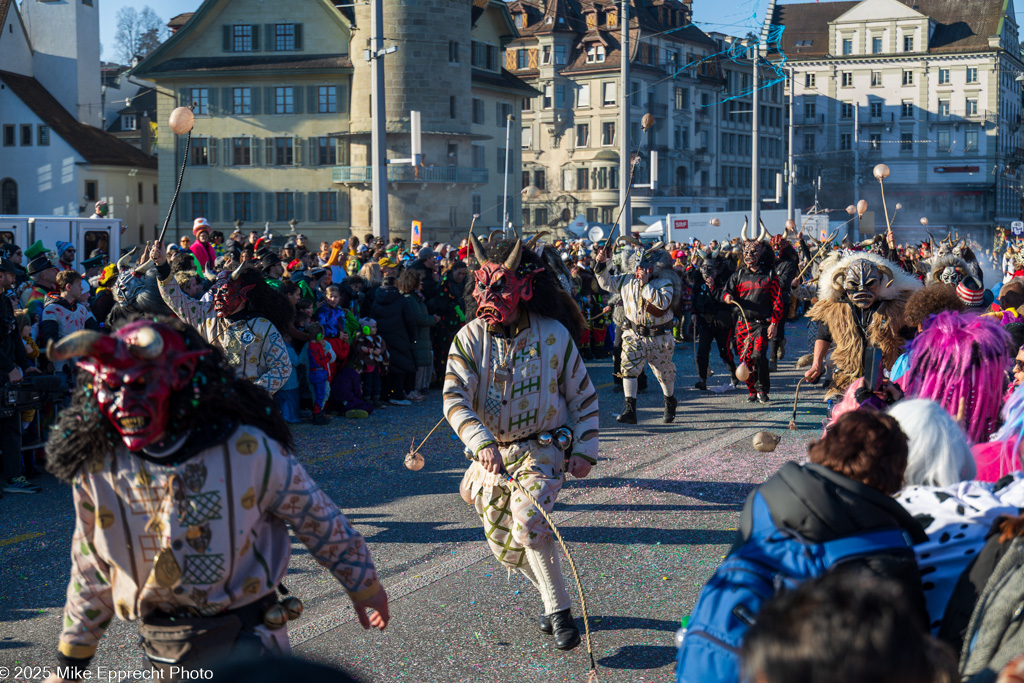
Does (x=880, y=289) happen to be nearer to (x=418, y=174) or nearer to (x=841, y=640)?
(x=841, y=640)

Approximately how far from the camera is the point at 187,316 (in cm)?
754

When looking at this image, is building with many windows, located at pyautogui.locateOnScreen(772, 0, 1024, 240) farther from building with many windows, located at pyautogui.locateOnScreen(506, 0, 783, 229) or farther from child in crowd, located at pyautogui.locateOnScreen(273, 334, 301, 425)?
child in crowd, located at pyautogui.locateOnScreen(273, 334, 301, 425)

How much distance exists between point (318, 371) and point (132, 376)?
8.88 meters

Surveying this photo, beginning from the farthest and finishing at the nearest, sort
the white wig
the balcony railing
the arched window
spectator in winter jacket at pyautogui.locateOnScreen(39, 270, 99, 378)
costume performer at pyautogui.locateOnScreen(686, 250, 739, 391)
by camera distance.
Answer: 1. the arched window
2. the balcony railing
3. costume performer at pyautogui.locateOnScreen(686, 250, 739, 391)
4. spectator in winter jacket at pyautogui.locateOnScreen(39, 270, 99, 378)
5. the white wig

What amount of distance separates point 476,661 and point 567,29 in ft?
227

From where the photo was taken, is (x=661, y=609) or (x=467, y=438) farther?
(x=661, y=609)

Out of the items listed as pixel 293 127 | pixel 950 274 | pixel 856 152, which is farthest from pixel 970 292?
pixel 856 152

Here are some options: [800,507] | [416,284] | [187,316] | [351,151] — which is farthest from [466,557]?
[351,151]

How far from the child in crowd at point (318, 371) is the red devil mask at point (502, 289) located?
21.2ft

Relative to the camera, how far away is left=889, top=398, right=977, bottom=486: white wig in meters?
3.26

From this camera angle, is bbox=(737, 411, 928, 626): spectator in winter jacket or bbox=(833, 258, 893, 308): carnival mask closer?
bbox=(737, 411, 928, 626): spectator in winter jacket

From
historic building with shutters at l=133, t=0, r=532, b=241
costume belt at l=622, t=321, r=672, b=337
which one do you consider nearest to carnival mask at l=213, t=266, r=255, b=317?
costume belt at l=622, t=321, r=672, b=337

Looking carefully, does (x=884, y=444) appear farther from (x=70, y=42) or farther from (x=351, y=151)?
(x=70, y=42)

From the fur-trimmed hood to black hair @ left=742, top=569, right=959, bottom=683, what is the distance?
565cm
